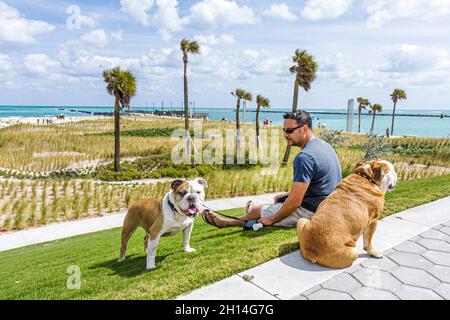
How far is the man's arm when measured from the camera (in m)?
4.92

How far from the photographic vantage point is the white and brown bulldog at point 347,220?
12.9 feet

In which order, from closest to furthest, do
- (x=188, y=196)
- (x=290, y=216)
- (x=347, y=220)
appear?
(x=347, y=220) < (x=188, y=196) < (x=290, y=216)

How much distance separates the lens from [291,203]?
5133 mm

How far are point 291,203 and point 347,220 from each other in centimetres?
121

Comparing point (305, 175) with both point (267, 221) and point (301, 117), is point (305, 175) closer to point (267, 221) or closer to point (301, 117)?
point (301, 117)

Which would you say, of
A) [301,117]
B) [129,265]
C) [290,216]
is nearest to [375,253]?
[290,216]

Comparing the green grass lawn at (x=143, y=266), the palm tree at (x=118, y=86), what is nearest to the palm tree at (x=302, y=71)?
the palm tree at (x=118, y=86)

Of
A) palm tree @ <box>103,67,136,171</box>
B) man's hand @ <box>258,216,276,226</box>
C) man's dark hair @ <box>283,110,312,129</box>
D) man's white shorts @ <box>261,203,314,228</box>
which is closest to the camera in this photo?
man's dark hair @ <box>283,110,312,129</box>

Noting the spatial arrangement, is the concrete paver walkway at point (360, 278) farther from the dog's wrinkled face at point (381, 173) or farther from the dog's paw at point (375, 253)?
the dog's wrinkled face at point (381, 173)

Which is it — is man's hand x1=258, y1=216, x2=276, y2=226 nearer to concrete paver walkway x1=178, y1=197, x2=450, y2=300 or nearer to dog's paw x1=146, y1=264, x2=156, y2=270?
concrete paver walkway x1=178, y1=197, x2=450, y2=300

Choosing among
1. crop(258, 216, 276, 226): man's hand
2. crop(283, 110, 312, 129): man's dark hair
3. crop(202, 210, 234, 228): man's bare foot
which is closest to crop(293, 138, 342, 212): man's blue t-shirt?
crop(283, 110, 312, 129): man's dark hair
